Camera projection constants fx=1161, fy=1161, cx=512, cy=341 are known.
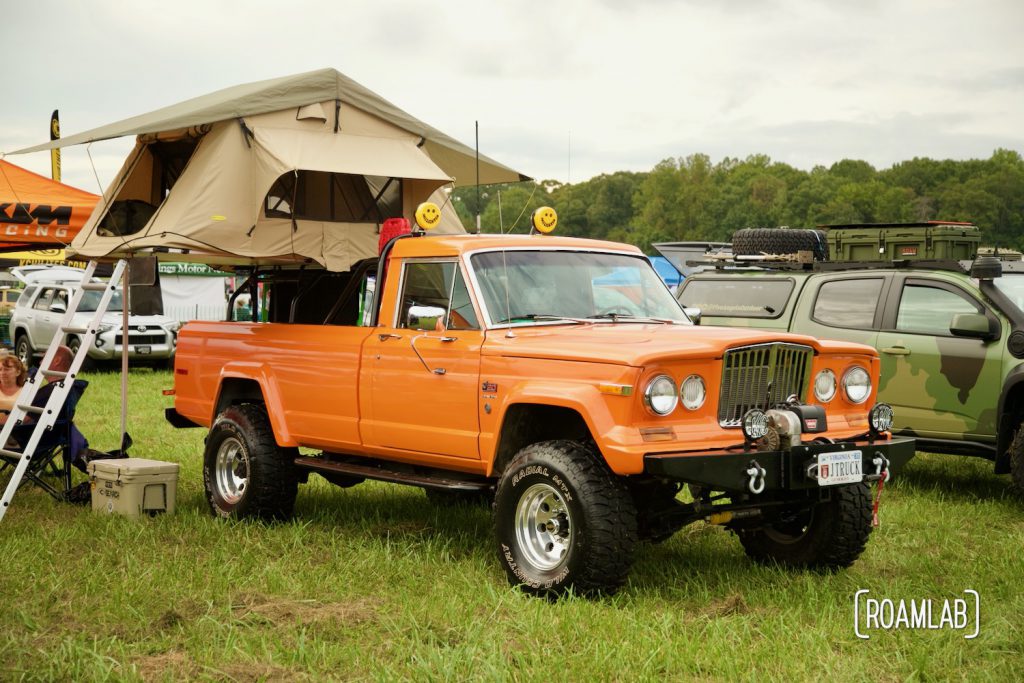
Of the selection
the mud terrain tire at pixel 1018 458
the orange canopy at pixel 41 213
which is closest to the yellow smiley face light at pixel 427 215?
the orange canopy at pixel 41 213

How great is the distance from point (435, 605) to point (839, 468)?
2.20m

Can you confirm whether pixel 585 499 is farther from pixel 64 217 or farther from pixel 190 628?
pixel 64 217

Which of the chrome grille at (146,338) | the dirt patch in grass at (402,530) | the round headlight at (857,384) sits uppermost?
the round headlight at (857,384)

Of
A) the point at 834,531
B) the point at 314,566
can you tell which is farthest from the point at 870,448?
the point at 314,566

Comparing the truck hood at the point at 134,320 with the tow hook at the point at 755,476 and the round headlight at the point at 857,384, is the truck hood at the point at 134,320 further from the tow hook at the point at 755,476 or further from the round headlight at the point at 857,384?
the tow hook at the point at 755,476

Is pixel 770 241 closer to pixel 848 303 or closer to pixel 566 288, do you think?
pixel 848 303

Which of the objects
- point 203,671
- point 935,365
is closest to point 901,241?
point 935,365

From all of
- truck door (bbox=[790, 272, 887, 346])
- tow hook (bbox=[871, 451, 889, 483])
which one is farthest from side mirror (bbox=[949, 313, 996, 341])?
tow hook (bbox=[871, 451, 889, 483])

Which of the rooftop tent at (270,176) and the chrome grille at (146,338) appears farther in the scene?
the chrome grille at (146,338)

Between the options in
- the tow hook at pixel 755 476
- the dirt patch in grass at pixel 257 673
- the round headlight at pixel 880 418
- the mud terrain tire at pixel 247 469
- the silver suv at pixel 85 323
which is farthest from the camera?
the silver suv at pixel 85 323

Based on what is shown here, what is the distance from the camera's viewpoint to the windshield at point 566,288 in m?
6.92

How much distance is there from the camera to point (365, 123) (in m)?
8.93

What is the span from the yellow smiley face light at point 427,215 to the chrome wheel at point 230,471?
7.33 ft

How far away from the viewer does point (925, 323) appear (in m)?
9.55
